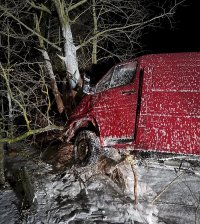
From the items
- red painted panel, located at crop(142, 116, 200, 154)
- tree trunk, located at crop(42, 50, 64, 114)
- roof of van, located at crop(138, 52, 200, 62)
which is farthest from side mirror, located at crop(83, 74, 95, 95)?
tree trunk, located at crop(42, 50, 64, 114)

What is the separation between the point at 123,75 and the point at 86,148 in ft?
5.31

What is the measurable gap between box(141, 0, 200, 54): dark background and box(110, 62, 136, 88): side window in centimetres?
1021

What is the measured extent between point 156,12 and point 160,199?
14089 millimetres

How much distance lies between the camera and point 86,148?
19.5ft

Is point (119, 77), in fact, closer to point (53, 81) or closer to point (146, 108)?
point (146, 108)

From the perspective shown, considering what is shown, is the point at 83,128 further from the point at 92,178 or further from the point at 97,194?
the point at 97,194

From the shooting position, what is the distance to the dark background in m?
15.7

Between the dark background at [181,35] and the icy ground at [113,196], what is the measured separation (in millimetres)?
10802

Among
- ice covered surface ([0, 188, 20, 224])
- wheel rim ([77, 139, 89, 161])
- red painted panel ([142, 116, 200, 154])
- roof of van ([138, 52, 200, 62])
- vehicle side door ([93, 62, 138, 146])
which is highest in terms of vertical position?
roof of van ([138, 52, 200, 62])

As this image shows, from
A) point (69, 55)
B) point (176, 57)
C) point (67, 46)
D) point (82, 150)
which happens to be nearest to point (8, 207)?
point (82, 150)

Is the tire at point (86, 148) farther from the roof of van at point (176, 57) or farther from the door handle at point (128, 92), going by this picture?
the roof of van at point (176, 57)

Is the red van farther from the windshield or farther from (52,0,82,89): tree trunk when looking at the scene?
(52,0,82,89): tree trunk

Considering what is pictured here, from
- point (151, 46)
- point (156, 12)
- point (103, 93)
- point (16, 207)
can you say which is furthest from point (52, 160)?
point (156, 12)

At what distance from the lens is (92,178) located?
227 inches
